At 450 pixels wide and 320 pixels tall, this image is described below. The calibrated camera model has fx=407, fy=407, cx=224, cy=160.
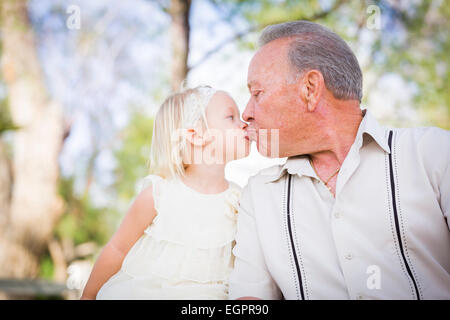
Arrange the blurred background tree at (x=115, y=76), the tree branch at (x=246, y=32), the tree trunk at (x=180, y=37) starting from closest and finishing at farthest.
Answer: the tree trunk at (x=180, y=37)
the tree branch at (x=246, y=32)
the blurred background tree at (x=115, y=76)

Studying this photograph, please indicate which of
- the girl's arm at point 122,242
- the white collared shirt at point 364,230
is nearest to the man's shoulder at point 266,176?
the white collared shirt at point 364,230

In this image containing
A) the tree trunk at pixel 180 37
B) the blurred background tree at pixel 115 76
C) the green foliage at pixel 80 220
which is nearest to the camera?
the tree trunk at pixel 180 37

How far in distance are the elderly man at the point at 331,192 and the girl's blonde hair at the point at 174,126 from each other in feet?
1.34

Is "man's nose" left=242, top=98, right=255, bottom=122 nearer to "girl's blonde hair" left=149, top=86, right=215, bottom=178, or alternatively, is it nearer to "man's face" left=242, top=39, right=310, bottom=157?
"man's face" left=242, top=39, right=310, bottom=157

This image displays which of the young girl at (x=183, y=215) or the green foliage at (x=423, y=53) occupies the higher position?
the green foliage at (x=423, y=53)

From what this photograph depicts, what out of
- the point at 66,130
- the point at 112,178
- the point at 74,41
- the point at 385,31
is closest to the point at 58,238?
the point at 112,178

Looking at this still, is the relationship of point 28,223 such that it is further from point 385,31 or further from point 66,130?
point 385,31

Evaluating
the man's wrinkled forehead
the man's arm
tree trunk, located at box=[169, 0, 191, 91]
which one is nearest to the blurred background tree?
tree trunk, located at box=[169, 0, 191, 91]

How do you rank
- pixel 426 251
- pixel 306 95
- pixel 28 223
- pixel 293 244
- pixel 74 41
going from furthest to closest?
1. pixel 74 41
2. pixel 28 223
3. pixel 306 95
4. pixel 293 244
5. pixel 426 251

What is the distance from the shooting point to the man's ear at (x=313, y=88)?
70.5 inches

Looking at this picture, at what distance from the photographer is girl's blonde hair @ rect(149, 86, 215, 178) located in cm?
219

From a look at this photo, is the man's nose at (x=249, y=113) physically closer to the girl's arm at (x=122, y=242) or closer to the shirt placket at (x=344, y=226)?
the shirt placket at (x=344, y=226)

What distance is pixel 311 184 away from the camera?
1.74 m

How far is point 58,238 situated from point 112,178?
269 cm
